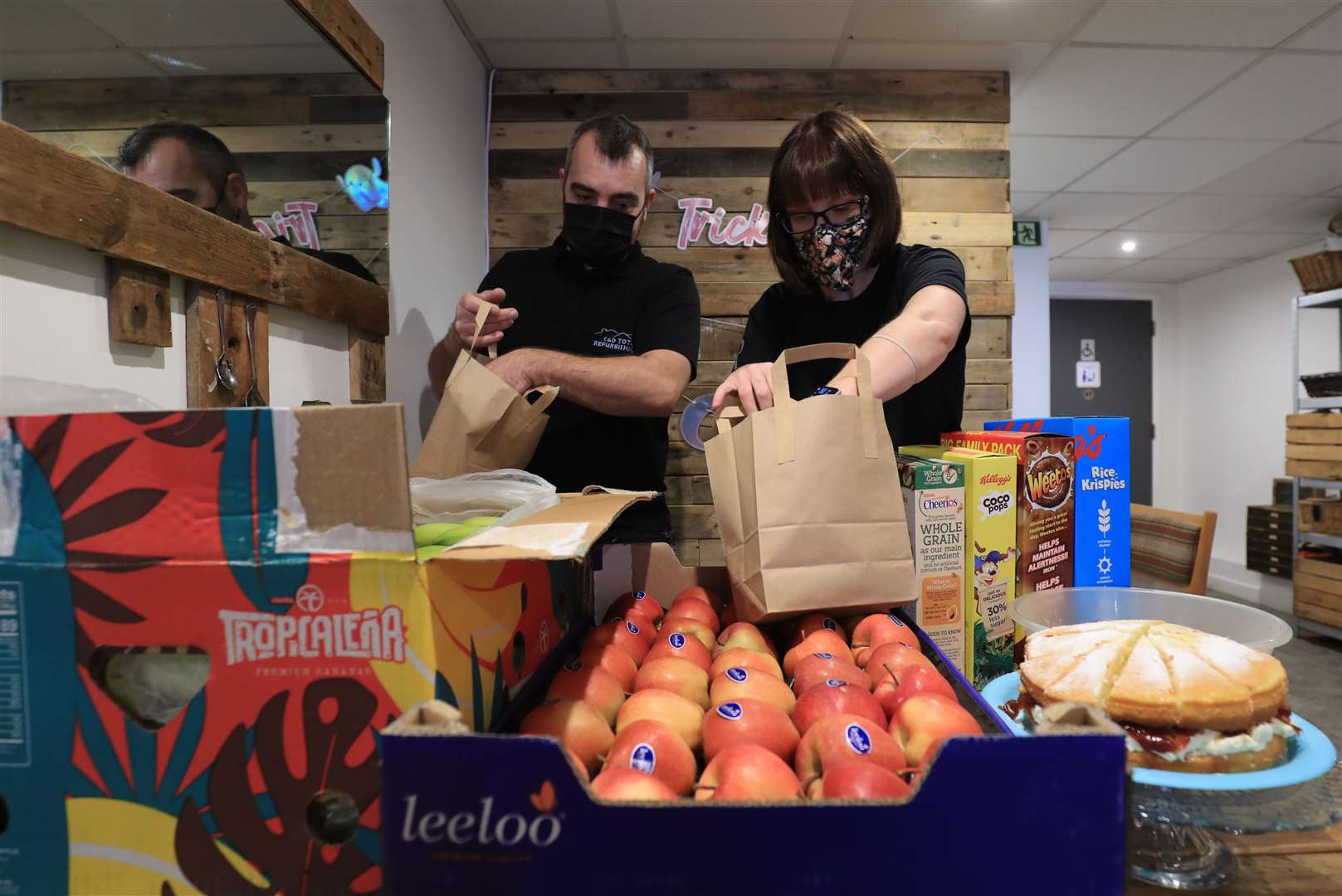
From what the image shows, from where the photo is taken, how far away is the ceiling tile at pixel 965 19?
108 inches

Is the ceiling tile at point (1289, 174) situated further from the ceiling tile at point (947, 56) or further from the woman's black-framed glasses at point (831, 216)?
the woman's black-framed glasses at point (831, 216)

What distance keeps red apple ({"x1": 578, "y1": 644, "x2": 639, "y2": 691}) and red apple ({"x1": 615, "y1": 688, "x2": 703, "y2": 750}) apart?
74 millimetres

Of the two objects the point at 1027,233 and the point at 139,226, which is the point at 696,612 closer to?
the point at 139,226

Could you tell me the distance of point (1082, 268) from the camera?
7039mm

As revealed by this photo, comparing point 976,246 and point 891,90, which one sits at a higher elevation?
point 891,90

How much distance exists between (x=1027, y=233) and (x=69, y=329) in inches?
228

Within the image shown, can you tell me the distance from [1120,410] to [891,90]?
19.9ft

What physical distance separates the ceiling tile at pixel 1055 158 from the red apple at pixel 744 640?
397 cm

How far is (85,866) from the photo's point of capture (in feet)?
1.69

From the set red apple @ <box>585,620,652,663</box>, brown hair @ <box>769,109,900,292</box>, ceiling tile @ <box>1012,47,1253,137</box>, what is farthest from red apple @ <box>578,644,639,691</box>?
ceiling tile @ <box>1012,47,1253,137</box>

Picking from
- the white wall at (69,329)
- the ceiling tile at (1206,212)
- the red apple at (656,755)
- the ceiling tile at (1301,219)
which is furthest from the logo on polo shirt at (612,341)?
the ceiling tile at (1301,219)

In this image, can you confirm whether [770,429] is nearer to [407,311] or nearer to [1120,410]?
[407,311]

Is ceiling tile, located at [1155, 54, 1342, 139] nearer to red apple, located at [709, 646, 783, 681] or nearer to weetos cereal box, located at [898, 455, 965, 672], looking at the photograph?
weetos cereal box, located at [898, 455, 965, 672]

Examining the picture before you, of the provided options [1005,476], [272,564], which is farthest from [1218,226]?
[272,564]
